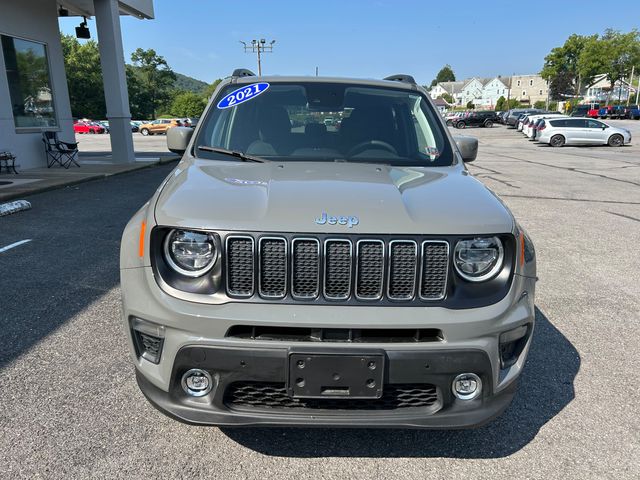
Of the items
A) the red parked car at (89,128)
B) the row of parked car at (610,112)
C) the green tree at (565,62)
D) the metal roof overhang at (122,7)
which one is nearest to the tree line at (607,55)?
the green tree at (565,62)

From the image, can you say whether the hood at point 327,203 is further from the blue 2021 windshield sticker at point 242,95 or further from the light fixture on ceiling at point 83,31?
the light fixture on ceiling at point 83,31

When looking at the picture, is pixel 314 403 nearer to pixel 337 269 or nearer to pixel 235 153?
pixel 337 269

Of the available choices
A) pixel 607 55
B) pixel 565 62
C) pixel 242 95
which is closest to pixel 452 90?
pixel 565 62

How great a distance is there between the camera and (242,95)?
3502 millimetres

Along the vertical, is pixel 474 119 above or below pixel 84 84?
below

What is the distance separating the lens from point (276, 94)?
351 cm

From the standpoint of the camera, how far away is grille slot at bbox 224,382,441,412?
81.8 inches

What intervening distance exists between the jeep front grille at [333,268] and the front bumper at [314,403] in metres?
0.24

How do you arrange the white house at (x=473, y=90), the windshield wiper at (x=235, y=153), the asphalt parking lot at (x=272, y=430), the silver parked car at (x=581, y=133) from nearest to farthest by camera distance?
the asphalt parking lot at (x=272, y=430), the windshield wiper at (x=235, y=153), the silver parked car at (x=581, y=133), the white house at (x=473, y=90)

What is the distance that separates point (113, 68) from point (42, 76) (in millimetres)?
1930

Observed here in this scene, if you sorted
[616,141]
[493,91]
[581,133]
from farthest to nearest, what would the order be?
[493,91] < [581,133] < [616,141]

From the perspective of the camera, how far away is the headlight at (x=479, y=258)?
7.01 feet

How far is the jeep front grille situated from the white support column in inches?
570

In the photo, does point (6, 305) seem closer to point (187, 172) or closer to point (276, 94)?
point (187, 172)
